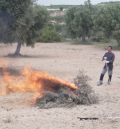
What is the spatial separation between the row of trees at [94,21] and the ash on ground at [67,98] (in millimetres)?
40056

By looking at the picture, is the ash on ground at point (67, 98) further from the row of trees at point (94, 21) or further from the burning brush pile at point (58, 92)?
the row of trees at point (94, 21)

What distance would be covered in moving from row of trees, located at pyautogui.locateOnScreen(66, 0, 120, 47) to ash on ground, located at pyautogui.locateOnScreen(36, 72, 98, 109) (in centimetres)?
4006

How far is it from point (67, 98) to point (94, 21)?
4561 centimetres

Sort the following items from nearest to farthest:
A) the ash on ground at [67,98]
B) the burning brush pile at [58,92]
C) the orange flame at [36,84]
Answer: the ash on ground at [67,98]
the burning brush pile at [58,92]
the orange flame at [36,84]

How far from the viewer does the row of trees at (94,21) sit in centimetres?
5803

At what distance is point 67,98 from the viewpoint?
52.7 feet

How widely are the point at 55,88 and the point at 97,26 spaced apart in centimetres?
4424

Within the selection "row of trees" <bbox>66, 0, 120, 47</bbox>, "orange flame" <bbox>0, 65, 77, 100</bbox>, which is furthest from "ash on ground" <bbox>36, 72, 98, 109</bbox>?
"row of trees" <bbox>66, 0, 120, 47</bbox>

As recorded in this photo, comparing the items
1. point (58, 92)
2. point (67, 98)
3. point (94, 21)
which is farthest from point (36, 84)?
point (94, 21)

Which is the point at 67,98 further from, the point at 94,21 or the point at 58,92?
the point at 94,21

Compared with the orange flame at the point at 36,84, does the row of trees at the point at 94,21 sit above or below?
below

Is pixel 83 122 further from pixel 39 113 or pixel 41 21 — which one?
pixel 41 21

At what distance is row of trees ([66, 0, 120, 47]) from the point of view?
58031 mm

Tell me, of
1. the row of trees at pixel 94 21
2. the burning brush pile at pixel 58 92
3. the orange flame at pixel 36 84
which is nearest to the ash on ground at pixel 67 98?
the burning brush pile at pixel 58 92
